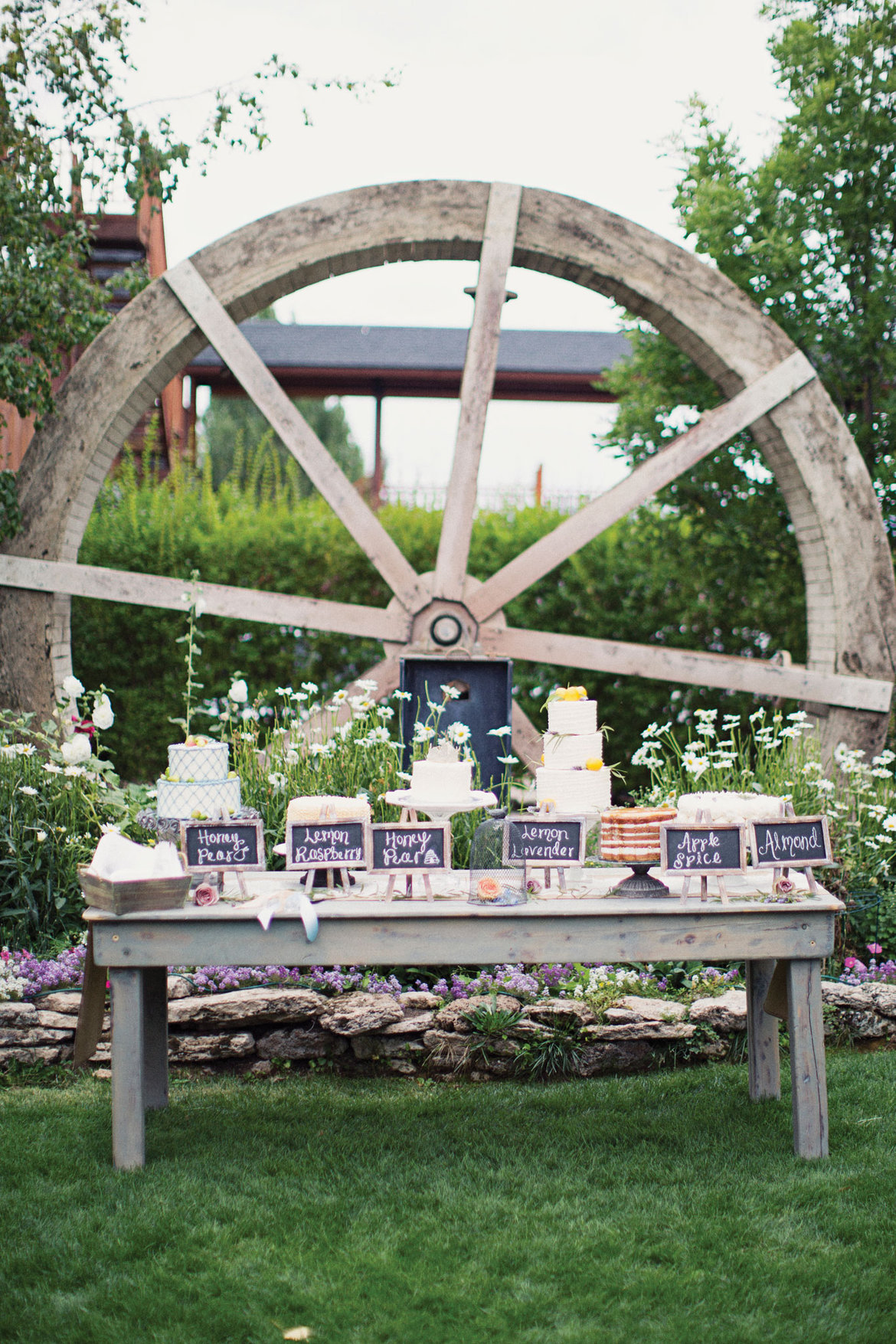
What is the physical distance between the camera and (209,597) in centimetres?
473

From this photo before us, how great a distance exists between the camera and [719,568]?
579 cm

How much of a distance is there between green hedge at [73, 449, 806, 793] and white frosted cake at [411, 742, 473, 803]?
123 inches

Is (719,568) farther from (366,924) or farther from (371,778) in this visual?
(366,924)

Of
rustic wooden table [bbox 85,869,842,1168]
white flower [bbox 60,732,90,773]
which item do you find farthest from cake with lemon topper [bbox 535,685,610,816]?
white flower [bbox 60,732,90,773]

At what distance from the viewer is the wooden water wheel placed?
15.6ft

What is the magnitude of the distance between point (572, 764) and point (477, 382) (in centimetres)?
238

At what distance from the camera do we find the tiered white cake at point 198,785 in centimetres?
294

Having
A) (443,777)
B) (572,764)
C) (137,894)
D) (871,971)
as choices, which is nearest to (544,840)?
(443,777)

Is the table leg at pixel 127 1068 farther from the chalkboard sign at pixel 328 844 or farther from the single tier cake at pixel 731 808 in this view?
the single tier cake at pixel 731 808

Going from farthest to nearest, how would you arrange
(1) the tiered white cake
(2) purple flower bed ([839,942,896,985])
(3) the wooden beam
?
(3) the wooden beam
(2) purple flower bed ([839,942,896,985])
(1) the tiered white cake

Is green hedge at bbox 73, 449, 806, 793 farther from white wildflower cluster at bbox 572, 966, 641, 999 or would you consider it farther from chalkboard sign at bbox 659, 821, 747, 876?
chalkboard sign at bbox 659, 821, 747, 876

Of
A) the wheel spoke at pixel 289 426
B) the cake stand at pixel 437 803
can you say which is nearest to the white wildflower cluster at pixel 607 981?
→ the cake stand at pixel 437 803

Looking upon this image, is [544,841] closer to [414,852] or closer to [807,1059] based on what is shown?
[414,852]

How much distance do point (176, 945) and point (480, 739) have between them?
96.7 inches
